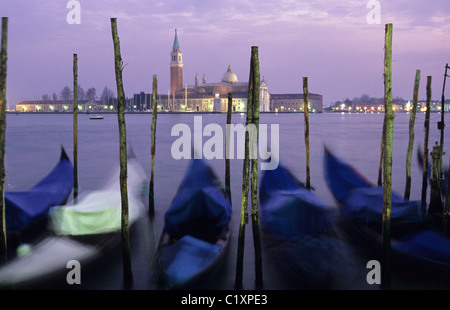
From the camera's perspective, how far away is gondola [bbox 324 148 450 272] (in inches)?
240

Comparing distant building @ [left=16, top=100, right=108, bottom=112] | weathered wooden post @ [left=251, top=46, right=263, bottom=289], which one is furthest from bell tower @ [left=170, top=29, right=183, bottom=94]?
weathered wooden post @ [left=251, top=46, right=263, bottom=289]

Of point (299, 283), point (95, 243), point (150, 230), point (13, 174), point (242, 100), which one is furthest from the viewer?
point (242, 100)

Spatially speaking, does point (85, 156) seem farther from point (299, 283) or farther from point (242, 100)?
point (242, 100)

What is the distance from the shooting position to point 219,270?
6328 mm

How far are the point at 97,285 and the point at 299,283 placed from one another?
2815 mm

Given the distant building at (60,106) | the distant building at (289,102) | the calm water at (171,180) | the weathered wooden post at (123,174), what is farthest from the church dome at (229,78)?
the weathered wooden post at (123,174)

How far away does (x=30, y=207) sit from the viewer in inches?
317

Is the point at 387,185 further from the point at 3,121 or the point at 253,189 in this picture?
the point at 3,121

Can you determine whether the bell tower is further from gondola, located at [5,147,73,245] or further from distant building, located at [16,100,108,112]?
gondola, located at [5,147,73,245]

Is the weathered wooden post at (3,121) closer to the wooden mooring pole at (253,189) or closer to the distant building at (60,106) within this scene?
the wooden mooring pole at (253,189)

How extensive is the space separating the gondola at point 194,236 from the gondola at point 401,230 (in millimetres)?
2285

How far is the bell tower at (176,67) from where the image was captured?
108 metres

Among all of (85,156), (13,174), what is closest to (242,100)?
(85,156)

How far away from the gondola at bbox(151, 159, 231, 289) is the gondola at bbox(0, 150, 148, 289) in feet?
3.22
